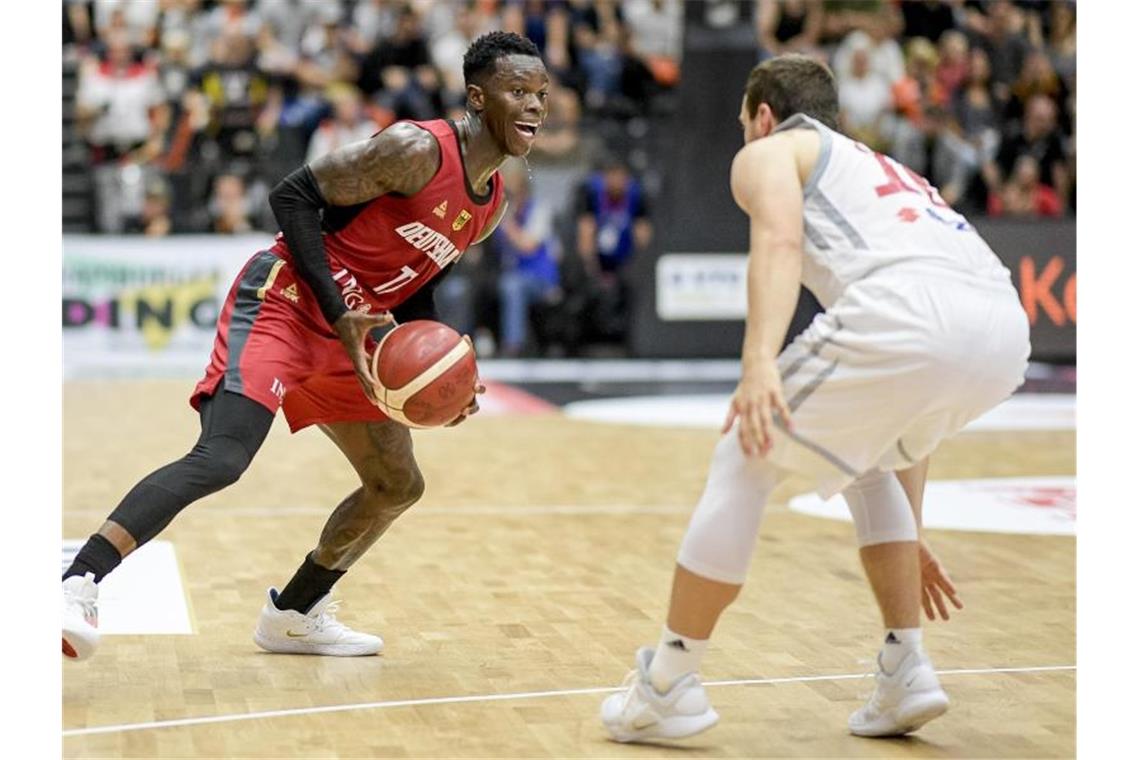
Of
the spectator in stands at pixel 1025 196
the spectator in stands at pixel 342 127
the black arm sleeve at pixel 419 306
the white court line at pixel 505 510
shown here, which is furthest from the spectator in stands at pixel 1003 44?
the black arm sleeve at pixel 419 306

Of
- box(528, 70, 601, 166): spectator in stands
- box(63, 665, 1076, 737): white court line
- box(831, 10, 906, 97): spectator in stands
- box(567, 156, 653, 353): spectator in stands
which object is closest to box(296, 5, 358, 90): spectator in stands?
box(528, 70, 601, 166): spectator in stands

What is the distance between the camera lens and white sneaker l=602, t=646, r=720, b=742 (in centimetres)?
391

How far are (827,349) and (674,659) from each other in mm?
780

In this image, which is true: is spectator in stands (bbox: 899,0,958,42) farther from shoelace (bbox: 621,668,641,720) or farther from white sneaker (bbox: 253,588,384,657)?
shoelace (bbox: 621,668,641,720)

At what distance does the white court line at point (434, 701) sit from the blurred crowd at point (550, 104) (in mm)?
11456

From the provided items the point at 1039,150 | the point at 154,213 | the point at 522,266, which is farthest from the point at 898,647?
the point at 1039,150

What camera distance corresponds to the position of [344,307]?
15.3 feet

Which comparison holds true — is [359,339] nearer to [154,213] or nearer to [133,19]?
[154,213]

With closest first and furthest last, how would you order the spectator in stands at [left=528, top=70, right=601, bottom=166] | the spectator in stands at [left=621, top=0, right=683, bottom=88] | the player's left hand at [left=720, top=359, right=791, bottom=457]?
the player's left hand at [left=720, top=359, right=791, bottom=457] < the spectator in stands at [left=528, top=70, right=601, bottom=166] < the spectator in stands at [left=621, top=0, right=683, bottom=88]

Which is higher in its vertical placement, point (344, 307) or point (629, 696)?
point (344, 307)

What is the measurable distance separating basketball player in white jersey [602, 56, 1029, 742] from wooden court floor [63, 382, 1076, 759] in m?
0.34
